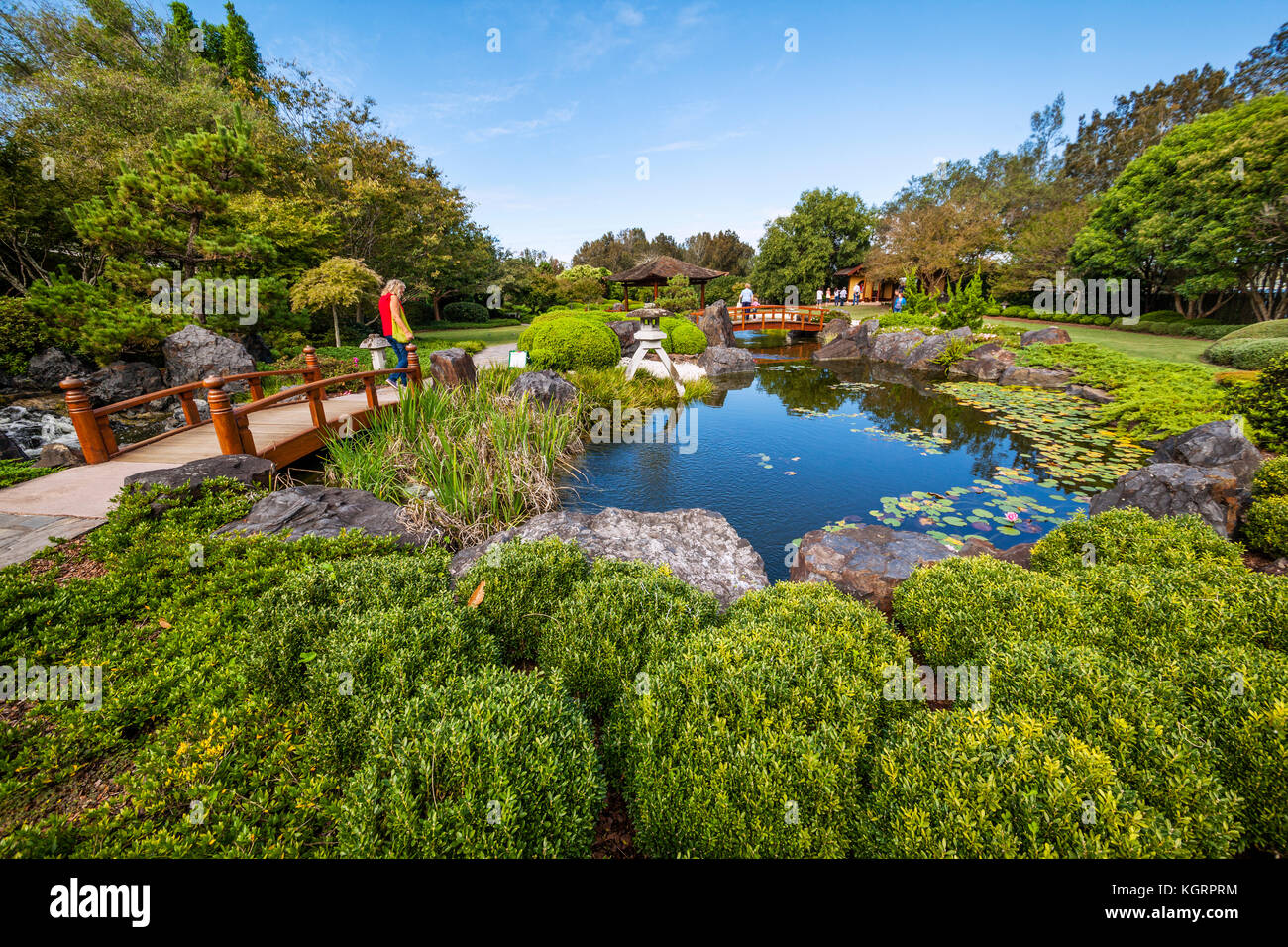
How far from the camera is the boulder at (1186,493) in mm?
4586

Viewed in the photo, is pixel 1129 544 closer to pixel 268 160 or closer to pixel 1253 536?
pixel 1253 536

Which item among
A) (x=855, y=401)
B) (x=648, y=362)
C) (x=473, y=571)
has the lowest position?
(x=473, y=571)

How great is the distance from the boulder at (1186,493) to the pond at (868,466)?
859 millimetres

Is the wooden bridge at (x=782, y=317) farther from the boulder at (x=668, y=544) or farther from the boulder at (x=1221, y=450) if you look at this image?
the boulder at (x=668, y=544)

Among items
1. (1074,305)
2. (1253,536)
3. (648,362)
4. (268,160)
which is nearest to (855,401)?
(648,362)

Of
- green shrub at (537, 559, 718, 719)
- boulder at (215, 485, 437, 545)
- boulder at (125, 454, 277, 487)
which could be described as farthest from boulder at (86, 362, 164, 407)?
green shrub at (537, 559, 718, 719)

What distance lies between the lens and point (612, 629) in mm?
2723

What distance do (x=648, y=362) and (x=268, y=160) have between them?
55.1ft

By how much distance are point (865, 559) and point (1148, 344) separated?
1917 centimetres

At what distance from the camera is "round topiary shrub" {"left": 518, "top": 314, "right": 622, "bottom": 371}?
11.8 m

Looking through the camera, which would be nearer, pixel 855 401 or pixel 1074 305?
pixel 855 401

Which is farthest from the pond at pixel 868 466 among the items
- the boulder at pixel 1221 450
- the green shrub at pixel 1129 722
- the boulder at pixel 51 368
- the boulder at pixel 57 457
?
the boulder at pixel 51 368

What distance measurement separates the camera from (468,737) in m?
1.80
